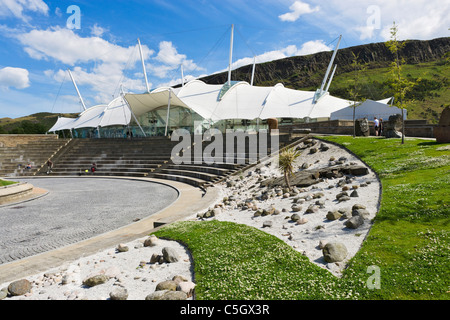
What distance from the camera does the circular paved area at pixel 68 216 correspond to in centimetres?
785

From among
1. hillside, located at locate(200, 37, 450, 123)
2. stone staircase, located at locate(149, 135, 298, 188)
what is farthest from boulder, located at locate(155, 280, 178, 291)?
hillside, located at locate(200, 37, 450, 123)

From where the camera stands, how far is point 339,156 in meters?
15.4

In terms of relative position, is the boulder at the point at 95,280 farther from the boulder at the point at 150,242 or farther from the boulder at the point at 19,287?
the boulder at the point at 150,242

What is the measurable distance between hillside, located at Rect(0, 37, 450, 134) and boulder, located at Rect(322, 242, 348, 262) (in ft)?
275

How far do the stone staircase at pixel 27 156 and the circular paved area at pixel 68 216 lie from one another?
16245 mm

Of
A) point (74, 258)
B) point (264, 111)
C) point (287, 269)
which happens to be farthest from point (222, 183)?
point (264, 111)

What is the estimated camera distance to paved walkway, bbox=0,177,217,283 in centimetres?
640

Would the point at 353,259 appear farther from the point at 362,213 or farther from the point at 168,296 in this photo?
the point at 168,296

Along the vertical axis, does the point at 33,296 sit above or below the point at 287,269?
below

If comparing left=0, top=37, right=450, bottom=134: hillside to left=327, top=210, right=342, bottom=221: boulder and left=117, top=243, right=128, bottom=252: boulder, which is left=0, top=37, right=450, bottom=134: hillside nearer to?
left=327, top=210, right=342, bottom=221: boulder

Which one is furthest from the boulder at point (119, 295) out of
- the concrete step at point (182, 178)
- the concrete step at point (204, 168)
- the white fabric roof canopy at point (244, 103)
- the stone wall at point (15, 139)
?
the stone wall at point (15, 139)

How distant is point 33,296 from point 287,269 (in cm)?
426

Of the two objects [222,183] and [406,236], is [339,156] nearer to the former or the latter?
[222,183]

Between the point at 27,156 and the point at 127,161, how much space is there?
1323 cm
